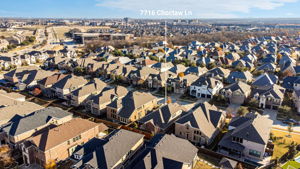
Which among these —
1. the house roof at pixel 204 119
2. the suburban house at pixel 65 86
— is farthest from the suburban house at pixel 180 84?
the suburban house at pixel 65 86

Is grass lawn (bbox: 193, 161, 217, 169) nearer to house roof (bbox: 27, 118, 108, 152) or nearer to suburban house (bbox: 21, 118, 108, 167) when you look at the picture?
house roof (bbox: 27, 118, 108, 152)

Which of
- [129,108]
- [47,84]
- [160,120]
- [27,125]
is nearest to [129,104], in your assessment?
[129,108]

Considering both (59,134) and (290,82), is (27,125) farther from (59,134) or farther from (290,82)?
(290,82)

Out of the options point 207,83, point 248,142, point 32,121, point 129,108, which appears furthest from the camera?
point 207,83

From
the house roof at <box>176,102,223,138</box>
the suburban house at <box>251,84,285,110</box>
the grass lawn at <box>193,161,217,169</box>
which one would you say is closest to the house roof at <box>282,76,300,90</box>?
the suburban house at <box>251,84,285,110</box>

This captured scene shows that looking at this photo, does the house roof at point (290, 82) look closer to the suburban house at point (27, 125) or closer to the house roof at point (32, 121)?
the house roof at point (32, 121)
